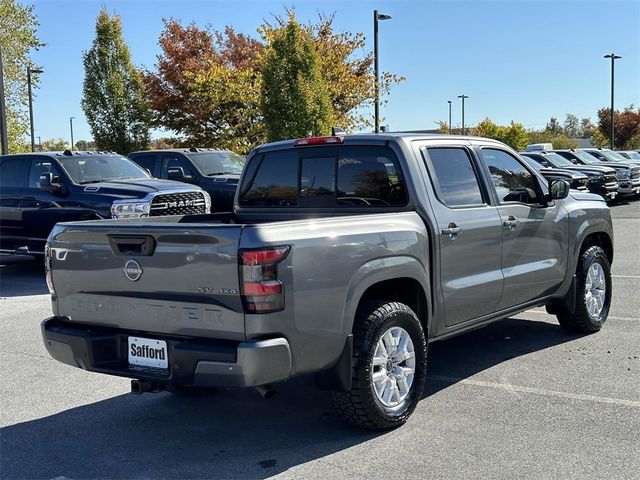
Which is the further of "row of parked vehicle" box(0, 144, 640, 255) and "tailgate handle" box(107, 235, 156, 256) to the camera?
"row of parked vehicle" box(0, 144, 640, 255)

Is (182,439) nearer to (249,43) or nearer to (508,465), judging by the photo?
(508,465)

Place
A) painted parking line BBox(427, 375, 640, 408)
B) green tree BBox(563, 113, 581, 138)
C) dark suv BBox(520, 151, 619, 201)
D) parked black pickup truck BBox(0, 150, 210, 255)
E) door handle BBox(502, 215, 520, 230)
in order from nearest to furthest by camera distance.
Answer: painted parking line BBox(427, 375, 640, 408), door handle BBox(502, 215, 520, 230), parked black pickup truck BBox(0, 150, 210, 255), dark suv BBox(520, 151, 619, 201), green tree BBox(563, 113, 581, 138)

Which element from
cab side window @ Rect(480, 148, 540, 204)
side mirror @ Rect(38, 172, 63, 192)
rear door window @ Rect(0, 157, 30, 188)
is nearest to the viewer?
cab side window @ Rect(480, 148, 540, 204)

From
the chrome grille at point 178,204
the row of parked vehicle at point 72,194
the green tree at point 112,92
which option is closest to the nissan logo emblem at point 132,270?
the row of parked vehicle at point 72,194

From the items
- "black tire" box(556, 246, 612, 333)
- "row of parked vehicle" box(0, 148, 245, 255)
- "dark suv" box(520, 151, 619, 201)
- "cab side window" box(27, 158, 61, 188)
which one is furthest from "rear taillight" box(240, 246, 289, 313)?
"dark suv" box(520, 151, 619, 201)

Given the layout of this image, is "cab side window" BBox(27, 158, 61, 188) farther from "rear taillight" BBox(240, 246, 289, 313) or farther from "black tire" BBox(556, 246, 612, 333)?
"rear taillight" BBox(240, 246, 289, 313)

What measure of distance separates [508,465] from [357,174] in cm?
232

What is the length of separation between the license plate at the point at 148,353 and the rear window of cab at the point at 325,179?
1864 millimetres

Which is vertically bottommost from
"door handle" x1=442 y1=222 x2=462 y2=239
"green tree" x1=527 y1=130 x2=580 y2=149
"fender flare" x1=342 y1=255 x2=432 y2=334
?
"fender flare" x1=342 y1=255 x2=432 y2=334

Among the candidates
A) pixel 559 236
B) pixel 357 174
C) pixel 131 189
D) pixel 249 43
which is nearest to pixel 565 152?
pixel 249 43

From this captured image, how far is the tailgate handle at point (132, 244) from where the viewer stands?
13.0ft

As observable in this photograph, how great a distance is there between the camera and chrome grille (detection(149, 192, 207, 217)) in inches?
416

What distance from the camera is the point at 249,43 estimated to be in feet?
94.8

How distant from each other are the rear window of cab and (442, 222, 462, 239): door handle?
13.7 inches
